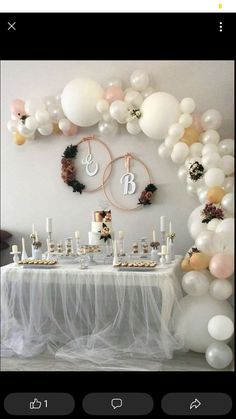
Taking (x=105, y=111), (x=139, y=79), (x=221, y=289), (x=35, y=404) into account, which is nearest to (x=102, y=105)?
(x=105, y=111)

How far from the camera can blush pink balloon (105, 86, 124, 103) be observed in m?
2.82

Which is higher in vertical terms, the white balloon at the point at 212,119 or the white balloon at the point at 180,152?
the white balloon at the point at 212,119

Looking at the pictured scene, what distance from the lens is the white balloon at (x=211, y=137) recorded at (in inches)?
102

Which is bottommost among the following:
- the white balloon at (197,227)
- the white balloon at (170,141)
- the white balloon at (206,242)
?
the white balloon at (206,242)

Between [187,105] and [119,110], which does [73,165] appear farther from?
[187,105]

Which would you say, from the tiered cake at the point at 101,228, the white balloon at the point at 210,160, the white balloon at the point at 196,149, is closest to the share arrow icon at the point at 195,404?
the white balloon at the point at 210,160

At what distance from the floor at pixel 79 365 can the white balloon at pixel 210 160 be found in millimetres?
1179

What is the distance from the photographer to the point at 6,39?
507 mm

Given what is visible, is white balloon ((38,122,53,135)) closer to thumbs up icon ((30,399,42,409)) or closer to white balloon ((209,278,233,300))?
white balloon ((209,278,233,300))

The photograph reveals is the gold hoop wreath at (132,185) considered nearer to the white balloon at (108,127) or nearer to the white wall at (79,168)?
the white wall at (79,168)

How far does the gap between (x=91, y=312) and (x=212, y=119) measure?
61.8 inches

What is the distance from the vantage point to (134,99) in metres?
2.79

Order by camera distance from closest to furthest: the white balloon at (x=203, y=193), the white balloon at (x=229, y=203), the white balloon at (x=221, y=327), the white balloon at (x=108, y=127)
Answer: the white balloon at (x=229, y=203) → the white balloon at (x=221, y=327) → the white balloon at (x=203, y=193) → the white balloon at (x=108, y=127)

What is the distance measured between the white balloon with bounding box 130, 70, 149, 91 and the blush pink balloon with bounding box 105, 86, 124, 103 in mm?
118
